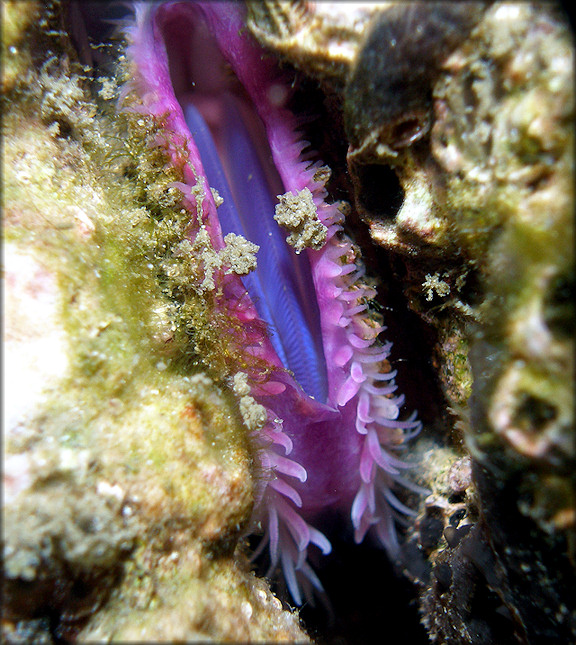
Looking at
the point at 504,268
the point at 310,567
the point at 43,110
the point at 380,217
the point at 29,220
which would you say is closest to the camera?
the point at 504,268

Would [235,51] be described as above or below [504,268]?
above

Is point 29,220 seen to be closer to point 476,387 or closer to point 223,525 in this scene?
point 223,525

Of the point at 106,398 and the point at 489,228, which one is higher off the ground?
the point at 489,228

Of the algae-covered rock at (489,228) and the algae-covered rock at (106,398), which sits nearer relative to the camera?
the algae-covered rock at (489,228)

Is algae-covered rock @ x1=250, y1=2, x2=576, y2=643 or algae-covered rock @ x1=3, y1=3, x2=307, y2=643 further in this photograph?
algae-covered rock @ x1=3, y1=3, x2=307, y2=643

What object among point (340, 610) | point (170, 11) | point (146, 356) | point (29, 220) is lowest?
point (340, 610)

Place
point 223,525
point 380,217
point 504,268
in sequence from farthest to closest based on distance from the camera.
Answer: point 380,217 → point 223,525 → point 504,268

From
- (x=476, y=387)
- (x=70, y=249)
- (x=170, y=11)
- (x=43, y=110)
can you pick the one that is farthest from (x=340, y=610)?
(x=170, y=11)

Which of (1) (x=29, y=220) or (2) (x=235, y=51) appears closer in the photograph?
(1) (x=29, y=220)
